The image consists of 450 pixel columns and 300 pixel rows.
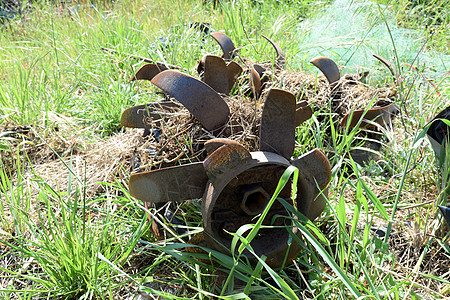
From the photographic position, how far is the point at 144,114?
6.28 feet

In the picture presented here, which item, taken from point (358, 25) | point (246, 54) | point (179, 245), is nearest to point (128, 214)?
point (179, 245)

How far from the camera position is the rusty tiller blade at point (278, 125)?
1435mm

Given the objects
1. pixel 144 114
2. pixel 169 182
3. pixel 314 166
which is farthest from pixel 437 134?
pixel 144 114

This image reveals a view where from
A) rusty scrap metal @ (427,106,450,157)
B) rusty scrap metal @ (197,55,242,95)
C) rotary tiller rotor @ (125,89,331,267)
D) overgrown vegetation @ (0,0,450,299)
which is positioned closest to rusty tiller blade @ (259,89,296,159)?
rotary tiller rotor @ (125,89,331,267)

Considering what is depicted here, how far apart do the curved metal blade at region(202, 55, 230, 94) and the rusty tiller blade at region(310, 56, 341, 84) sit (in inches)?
21.8

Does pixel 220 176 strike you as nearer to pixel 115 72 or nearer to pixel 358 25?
pixel 115 72

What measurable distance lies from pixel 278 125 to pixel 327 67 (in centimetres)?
88

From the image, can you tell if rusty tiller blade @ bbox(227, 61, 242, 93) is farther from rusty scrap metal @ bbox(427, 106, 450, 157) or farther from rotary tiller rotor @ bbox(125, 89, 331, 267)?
rusty scrap metal @ bbox(427, 106, 450, 157)

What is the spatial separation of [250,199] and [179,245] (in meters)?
0.31

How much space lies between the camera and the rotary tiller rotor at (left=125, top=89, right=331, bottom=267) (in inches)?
54.9

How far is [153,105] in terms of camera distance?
1.98 m

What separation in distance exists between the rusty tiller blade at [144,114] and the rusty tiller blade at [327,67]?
821 millimetres

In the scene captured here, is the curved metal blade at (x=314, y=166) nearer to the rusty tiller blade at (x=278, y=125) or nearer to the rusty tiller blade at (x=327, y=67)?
the rusty tiller blade at (x=278, y=125)

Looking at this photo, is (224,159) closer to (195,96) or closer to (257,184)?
(257,184)
